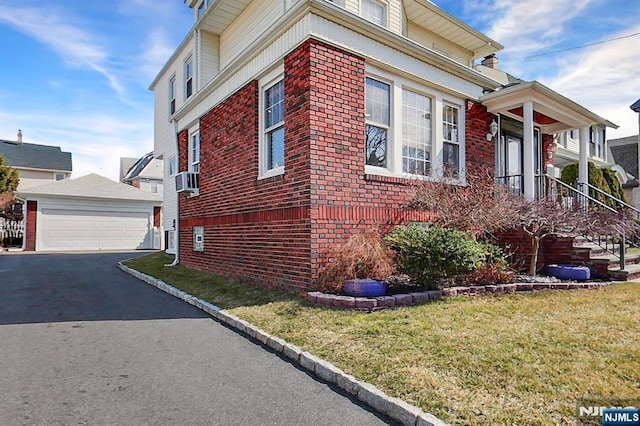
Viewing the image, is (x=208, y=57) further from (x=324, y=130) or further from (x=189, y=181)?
(x=324, y=130)

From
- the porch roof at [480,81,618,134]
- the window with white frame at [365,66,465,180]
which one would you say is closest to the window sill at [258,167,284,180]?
the window with white frame at [365,66,465,180]

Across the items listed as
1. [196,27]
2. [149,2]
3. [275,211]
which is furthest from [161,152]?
[275,211]

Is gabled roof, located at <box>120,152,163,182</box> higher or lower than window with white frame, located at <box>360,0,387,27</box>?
lower

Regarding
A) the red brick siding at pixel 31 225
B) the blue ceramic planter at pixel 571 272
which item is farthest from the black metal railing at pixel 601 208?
the red brick siding at pixel 31 225

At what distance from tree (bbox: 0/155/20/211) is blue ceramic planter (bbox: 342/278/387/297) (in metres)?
27.5

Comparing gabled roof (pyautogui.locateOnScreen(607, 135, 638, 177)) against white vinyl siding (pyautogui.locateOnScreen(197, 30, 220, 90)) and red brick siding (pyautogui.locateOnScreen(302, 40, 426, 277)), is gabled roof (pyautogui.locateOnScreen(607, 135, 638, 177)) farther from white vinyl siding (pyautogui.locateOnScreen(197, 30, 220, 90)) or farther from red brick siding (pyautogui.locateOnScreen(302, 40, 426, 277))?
red brick siding (pyautogui.locateOnScreen(302, 40, 426, 277))

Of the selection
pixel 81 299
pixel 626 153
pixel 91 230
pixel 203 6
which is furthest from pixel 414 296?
pixel 626 153

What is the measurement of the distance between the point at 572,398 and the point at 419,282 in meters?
3.61

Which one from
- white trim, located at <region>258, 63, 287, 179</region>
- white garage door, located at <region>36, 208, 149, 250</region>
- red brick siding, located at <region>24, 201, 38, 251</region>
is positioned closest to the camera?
white trim, located at <region>258, 63, 287, 179</region>

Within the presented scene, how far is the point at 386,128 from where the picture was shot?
26.2ft

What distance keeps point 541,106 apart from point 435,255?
6110 millimetres

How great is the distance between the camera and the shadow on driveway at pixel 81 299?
257 inches

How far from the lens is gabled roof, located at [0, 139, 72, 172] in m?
35.4

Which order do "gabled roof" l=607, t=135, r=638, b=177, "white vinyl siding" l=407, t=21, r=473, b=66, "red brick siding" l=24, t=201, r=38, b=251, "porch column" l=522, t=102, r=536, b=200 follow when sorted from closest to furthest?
1. "porch column" l=522, t=102, r=536, b=200
2. "white vinyl siding" l=407, t=21, r=473, b=66
3. "red brick siding" l=24, t=201, r=38, b=251
4. "gabled roof" l=607, t=135, r=638, b=177
